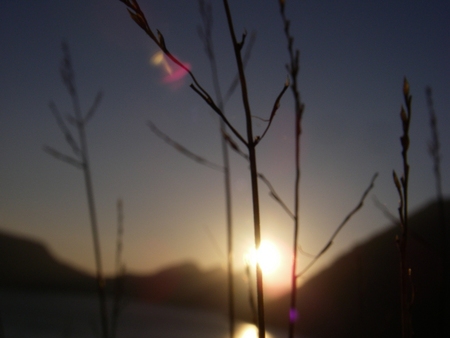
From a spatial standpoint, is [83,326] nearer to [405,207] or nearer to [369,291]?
[369,291]

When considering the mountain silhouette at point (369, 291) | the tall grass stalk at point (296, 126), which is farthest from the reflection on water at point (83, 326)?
the tall grass stalk at point (296, 126)

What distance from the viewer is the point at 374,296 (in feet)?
41.1

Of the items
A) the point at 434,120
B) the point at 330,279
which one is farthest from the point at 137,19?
the point at 330,279

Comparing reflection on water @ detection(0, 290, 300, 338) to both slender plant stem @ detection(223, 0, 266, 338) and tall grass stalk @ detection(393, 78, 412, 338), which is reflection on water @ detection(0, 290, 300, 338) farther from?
slender plant stem @ detection(223, 0, 266, 338)

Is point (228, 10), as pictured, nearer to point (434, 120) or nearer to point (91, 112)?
point (91, 112)

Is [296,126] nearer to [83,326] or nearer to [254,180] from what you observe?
[254,180]

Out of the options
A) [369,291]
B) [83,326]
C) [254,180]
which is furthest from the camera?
[83,326]

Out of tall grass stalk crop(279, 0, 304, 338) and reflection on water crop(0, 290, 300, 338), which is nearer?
tall grass stalk crop(279, 0, 304, 338)

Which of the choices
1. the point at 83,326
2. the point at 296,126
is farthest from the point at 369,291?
the point at 83,326

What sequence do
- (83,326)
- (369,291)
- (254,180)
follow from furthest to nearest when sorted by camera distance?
(83,326) < (369,291) < (254,180)

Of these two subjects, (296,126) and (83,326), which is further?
(83,326)

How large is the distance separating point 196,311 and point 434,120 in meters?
44.7

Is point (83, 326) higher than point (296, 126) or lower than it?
lower

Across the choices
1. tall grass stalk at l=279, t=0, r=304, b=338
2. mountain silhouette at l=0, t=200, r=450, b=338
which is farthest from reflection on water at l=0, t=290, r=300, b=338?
tall grass stalk at l=279, t=0, r=304, b=338
